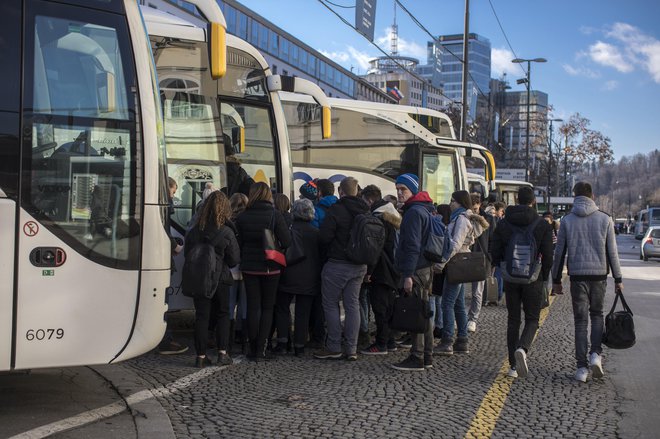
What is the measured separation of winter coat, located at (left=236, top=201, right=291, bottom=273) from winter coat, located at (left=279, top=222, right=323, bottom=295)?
1.08 feet

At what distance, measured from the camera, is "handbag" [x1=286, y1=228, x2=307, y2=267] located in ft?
25.9

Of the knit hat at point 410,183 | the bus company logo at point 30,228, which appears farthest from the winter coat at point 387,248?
the bus company logo at point 30,228

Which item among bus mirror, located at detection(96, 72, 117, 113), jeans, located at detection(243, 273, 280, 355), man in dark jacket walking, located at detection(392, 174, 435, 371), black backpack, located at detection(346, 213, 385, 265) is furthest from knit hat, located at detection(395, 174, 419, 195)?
bus mirror, located at detection(96, 72, 117, 113)

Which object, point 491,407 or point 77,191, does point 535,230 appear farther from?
point 77,191

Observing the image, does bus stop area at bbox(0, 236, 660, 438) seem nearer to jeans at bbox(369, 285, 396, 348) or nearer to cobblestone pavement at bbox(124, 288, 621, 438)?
cobblestone pavement at bbox(124, 288, 621, 438)

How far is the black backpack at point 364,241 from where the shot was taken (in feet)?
24.6

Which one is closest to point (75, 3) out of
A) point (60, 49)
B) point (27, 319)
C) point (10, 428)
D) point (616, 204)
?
point (60, 49)

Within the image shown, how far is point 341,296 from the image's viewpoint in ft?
25.8

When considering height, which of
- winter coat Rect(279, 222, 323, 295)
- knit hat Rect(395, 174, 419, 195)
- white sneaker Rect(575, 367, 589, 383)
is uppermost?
knit hat Rect(395, 174, 419, 195)

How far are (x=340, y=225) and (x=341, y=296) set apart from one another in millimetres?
757

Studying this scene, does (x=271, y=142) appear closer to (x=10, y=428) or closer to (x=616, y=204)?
(x=10, y=428)

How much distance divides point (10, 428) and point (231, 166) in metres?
4.69

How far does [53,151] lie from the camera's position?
5.18m

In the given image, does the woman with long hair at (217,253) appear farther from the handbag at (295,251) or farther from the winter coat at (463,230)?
the winter coat at (463,230)
